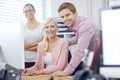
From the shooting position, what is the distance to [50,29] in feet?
5.24

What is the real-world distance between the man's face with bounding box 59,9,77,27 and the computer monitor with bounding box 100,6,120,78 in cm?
49

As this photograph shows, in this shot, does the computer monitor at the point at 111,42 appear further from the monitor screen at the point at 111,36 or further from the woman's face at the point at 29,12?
the woman's face at the point at 29,12

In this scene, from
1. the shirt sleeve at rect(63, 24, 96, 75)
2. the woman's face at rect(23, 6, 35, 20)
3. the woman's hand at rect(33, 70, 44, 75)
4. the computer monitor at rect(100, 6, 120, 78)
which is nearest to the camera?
the computer monitor at rect(100, 6, 120, 78)

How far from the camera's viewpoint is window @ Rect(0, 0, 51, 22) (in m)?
2.15

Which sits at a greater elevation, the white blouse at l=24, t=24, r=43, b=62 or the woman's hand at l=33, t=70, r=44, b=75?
the white blouse at l=24, t=24, r=43, b=62

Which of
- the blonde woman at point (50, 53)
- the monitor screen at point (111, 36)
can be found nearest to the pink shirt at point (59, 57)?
the blonde woman at point (50, 53)

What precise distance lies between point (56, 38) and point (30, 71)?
0.28 metres

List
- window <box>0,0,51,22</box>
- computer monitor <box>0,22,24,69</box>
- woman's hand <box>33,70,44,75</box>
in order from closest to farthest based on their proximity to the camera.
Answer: computer monitor <box>0,22,24,69</box>, woman's hand <box>33,70,44,75</box>, window <box>0,0,51,22</box>

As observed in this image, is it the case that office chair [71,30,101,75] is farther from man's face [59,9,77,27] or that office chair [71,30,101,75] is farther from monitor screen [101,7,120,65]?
man's face [59,9,77,27]

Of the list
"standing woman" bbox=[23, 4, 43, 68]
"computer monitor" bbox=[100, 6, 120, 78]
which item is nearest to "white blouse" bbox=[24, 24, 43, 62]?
"standing woman" bbox=[23, 4, 43, 68]

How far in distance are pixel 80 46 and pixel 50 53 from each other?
212 mm

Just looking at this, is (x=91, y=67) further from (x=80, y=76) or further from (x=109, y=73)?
(x=80, y=76)

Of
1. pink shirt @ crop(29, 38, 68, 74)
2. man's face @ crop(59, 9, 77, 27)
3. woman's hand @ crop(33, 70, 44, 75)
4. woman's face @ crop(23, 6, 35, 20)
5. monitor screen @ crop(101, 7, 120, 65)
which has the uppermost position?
woman's face @ crop(23, 6, 35, 20)

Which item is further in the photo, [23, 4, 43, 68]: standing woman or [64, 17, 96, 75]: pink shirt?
[23, 4, 43, 68]: standing woman
